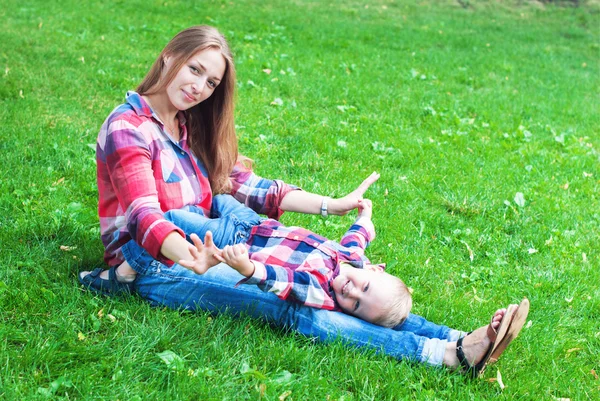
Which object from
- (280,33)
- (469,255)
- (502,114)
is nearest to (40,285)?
(469,255)

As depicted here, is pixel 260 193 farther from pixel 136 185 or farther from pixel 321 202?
pixel 136 185

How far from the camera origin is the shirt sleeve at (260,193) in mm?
3682

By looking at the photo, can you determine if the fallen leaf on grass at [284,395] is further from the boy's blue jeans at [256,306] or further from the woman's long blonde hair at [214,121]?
the woman's long blonde hair at [214,121]

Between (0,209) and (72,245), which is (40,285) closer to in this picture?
(72,245)

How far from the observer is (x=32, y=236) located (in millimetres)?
3654

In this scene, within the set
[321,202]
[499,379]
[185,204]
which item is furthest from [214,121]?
[499,379]

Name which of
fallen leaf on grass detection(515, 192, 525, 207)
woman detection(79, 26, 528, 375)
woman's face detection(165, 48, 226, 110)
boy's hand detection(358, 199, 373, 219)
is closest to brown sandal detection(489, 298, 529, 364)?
woman detection(79, 26, 528, 375)

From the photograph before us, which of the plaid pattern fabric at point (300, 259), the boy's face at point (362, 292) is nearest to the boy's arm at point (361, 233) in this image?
the plaid pattern fabric at point (300, 259)

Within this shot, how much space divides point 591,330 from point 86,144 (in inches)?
148

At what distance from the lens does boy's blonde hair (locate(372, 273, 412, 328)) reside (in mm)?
3000

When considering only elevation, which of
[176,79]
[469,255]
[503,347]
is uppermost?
[176,79]

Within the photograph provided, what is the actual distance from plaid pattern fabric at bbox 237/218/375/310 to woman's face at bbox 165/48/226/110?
28.4 inches

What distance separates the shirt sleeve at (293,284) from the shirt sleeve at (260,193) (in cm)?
78

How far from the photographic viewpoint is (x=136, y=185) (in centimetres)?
282
